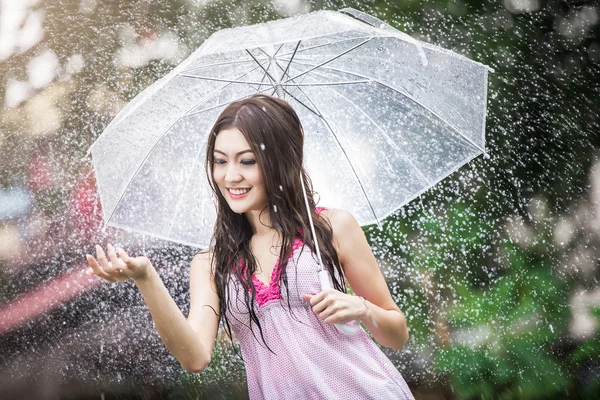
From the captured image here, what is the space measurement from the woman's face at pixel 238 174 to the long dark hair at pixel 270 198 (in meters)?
0.02

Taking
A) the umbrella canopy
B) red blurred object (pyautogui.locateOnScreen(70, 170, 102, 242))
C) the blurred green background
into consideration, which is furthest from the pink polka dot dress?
red blurred object (pyautogui.locateOnScreen(70, 170, 102, 242))

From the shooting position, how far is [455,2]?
669 centimetres

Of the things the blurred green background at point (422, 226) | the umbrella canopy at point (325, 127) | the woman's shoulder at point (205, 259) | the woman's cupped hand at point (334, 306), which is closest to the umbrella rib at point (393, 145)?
the umbrella canopy at point (325, 127)

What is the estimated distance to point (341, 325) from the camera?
5.67 feet

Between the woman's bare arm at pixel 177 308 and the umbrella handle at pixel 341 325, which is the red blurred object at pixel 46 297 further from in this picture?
the umbrella handle at pixel 341 325

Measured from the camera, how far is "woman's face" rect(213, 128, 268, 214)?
1926 millimetres

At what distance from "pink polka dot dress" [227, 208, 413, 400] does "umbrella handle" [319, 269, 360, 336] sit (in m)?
0.09

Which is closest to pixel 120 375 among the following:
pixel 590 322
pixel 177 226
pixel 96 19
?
pixel 96 19

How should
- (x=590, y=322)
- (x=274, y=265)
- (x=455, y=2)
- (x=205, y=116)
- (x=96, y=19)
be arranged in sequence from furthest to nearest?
(x=96, y=19) → (x=455, y=2) → (x=590, y=322) → (x=205, y=116) → (x=274, y=265)

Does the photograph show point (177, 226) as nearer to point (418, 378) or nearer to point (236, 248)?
point (236, 248)

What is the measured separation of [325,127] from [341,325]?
0.89 m

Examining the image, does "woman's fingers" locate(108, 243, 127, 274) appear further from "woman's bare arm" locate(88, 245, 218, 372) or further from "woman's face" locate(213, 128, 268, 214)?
"woman's face" locate(213, 128, 268, 214)

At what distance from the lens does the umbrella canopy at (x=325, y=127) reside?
2275 mm

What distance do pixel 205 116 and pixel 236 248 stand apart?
1.80 feet
